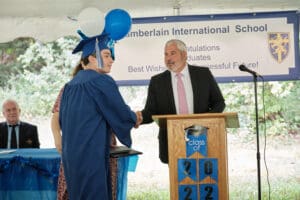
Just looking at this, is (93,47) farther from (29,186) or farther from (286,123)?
(286,123)

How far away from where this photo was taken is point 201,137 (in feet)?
11.8

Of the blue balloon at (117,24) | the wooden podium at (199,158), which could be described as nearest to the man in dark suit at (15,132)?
the blue balloon at (117,24)

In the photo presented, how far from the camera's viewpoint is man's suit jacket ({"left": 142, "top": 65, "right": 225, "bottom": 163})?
4.56 metres

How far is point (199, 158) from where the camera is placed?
11.8ft

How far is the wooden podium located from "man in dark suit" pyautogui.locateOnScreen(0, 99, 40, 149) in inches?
103

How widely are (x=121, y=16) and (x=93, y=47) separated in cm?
78

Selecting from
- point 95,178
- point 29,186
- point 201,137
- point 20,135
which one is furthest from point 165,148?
point 20,135

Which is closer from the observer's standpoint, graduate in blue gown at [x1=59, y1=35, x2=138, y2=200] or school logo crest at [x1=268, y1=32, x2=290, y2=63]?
graduate in blue gown at [x1=59, y1=35, x2=138, y2=200]

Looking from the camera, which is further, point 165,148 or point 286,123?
point 286,123

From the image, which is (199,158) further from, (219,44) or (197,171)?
(219,44)

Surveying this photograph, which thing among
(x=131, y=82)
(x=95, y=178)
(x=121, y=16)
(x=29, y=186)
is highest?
(x=121, y=16)

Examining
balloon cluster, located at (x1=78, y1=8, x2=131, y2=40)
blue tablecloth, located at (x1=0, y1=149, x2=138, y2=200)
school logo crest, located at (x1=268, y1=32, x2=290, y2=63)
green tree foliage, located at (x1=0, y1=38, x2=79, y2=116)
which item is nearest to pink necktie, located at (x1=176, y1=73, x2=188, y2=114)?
blue tablecloth, located at (x1=0, y1=149, x2=138, y2=200)

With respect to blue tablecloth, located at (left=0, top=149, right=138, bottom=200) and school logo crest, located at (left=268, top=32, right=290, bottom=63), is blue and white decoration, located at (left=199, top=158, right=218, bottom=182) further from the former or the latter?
school logo crest, located at (left=268, top=32, right=290, bottom=63)

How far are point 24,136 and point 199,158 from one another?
2.83 metres
